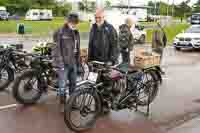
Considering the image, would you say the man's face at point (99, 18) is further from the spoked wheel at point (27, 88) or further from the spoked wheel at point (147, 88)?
the spoked wheel at point (27, 88)

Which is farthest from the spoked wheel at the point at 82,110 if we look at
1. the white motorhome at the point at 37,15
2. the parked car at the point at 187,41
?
the white motorhome at the point at 37,15

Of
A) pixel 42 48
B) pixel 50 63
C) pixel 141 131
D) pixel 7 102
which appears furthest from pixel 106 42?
pixel 42 48

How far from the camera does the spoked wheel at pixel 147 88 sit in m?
7.04

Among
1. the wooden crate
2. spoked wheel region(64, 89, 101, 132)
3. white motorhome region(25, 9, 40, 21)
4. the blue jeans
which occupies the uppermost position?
white motorhome region(25, 9, 40, 21)

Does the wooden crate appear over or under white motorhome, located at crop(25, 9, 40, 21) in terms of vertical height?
under

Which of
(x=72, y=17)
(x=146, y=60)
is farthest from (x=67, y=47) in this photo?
(x=146, y=60)

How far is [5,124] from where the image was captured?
20.5ft

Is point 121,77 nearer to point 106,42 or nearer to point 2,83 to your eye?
point 106,42

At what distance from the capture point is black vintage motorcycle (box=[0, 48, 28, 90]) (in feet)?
28.0

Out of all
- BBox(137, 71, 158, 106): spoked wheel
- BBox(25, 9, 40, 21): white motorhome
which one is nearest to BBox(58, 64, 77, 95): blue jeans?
BBox(137, 71, 158, 106): spoked wheel

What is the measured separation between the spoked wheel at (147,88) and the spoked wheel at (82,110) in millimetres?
1171

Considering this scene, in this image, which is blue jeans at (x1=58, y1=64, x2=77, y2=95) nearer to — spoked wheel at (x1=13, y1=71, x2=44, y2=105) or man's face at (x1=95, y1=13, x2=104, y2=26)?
spoked wheel at (x1=13, y1=71, x2=44, y2=105)

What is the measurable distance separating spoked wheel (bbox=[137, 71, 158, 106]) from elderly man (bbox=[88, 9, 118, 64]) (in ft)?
2.21

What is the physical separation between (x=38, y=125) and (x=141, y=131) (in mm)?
1731
